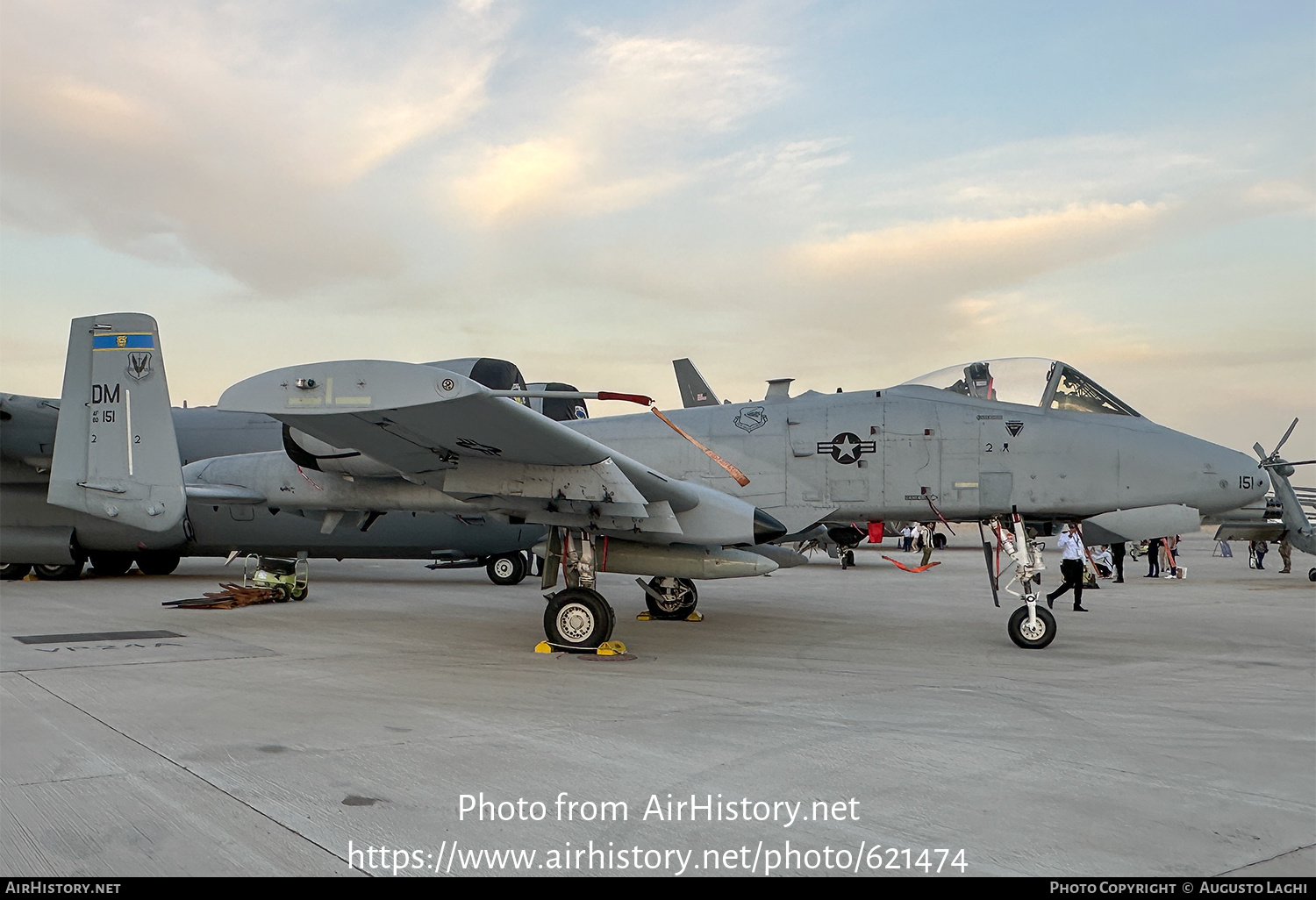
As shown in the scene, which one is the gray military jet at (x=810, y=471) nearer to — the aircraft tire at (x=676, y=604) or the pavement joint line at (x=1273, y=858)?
the aircraft tire at (x=676, y=604)

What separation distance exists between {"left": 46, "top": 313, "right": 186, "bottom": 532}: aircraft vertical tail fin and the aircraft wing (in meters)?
4.43

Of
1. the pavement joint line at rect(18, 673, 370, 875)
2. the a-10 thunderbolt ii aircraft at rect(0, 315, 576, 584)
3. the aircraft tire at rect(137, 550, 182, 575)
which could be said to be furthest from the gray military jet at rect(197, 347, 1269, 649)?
the aircraft tire at rect(137, 550, 182, 575)

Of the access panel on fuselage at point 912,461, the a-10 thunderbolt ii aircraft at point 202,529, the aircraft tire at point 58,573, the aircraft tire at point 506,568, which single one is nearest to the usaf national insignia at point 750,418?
the access panel on fuselage at point 912,461

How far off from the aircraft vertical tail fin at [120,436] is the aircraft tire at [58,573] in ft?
26.1

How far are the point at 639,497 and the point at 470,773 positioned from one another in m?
3.69

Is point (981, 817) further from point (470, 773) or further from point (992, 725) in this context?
point (470, 773)

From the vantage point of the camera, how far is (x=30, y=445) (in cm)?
1576

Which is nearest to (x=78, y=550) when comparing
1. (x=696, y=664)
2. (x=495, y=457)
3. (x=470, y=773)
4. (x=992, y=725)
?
(x=495, y=457)

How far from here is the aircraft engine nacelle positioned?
350 inches

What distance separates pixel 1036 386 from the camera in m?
9.50

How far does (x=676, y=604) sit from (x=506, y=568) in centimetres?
678

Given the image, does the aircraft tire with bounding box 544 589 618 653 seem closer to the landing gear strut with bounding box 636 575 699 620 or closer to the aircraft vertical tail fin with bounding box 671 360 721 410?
the landing gear strut with bounding box 636 575 699 620

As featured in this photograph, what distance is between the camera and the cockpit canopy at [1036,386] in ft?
30.9

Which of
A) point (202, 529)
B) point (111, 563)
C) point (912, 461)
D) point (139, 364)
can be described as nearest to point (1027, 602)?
point (912, 461)
